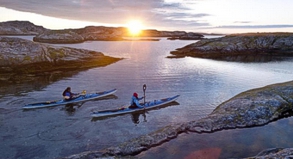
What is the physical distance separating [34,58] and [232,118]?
4334 cm

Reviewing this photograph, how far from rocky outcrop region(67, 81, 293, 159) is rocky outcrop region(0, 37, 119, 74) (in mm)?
37962

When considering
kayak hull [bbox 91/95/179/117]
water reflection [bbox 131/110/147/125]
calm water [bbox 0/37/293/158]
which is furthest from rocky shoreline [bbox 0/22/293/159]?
kayak hull [bbox 91/95/179/117]

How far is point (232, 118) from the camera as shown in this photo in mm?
21234

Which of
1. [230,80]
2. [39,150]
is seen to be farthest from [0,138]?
[230,80]

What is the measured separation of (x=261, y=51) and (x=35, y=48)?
81.3 metres

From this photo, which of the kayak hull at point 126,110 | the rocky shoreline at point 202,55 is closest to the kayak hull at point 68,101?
the kayak hull at point 126,110

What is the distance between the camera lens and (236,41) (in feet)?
314

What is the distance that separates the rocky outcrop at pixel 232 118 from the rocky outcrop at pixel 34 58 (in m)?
38.0

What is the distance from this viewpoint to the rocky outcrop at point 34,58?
46281 millimetres

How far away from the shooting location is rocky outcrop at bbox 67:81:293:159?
16656mm

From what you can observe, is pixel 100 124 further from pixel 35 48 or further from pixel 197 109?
pixel 35 48

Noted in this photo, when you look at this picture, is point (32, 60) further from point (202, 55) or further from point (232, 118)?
point (202, 55)

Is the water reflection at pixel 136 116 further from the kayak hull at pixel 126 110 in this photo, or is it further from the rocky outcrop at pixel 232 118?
the rocky outcrop at pixel 232 118

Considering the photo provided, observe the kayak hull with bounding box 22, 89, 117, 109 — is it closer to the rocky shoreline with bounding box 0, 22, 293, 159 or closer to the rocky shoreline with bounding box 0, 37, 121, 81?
the rocky shoreline with bounding box 0, 22, 293, 159
